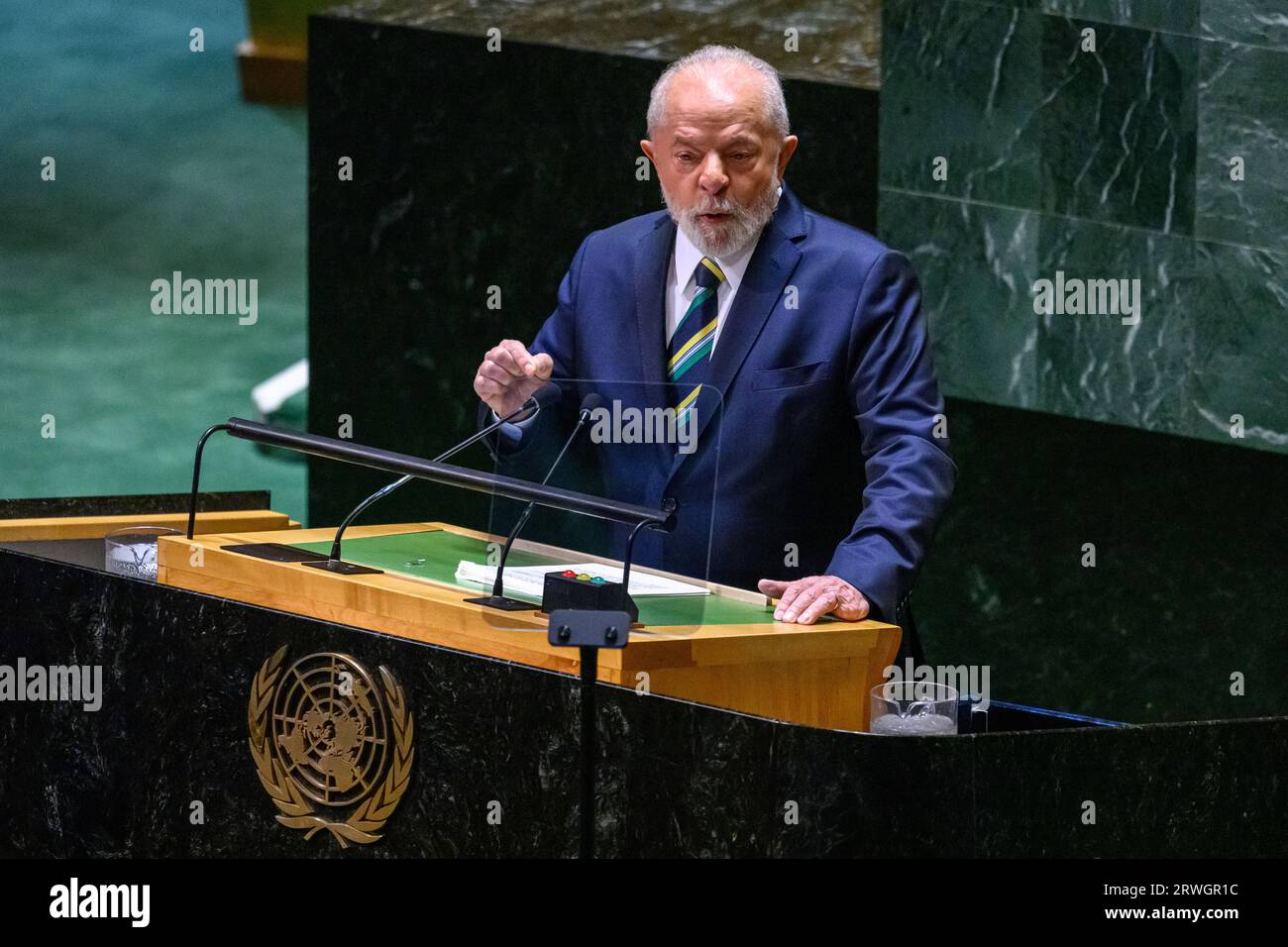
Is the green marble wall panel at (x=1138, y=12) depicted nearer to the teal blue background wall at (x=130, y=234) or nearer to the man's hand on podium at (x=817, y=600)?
the teal blue background wall at (x=130, y=234)

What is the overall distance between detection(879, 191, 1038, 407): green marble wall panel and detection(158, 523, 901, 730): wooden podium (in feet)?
10.9

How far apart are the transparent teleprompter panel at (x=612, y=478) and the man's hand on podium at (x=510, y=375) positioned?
0.09 metres

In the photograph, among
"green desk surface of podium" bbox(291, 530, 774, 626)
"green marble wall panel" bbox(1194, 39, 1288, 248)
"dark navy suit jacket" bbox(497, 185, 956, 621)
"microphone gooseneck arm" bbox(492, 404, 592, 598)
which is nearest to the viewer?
"green desk surface of podium" bbox(291, 530, 774, 626)

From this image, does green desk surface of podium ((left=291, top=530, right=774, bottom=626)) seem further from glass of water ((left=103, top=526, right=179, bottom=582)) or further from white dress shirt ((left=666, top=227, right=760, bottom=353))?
white dress shirt ((left=666, top=227, right=760, bottom=353))

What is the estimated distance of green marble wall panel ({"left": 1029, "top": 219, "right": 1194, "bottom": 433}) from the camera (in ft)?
20.1

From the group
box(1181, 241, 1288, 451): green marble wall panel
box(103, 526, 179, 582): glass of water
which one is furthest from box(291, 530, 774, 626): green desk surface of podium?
box(1181, 241, 1288, 451): green marble wall panel

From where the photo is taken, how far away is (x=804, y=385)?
3650 mm

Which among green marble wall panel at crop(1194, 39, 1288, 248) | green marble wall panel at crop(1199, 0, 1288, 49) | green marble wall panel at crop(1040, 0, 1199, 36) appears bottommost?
green marble wall panel at crop(1194, 39, 1288, 248)

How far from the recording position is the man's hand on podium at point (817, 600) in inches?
119

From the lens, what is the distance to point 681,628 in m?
2.91

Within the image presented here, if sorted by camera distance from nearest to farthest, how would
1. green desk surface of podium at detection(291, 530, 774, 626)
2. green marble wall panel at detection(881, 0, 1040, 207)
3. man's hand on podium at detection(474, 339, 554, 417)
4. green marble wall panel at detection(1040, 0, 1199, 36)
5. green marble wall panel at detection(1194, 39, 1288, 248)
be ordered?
green desk surface of podium at detection(291, 530, 774, 626)
man's hand on podium at detection(474, 339, 554, 417)
green marble wall panel at detection(1194, 39, 1288, 248)
green marble wall panel at detection(1040, 0, 1199, 36)
green marble wall panel at detection(881, 0, 1040, 207)

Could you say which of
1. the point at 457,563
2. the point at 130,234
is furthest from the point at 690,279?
the point at 130,234

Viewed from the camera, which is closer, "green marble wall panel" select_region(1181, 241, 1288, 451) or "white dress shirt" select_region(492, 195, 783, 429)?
"white dress shirt" select_region(492, 195, 783, 429)
